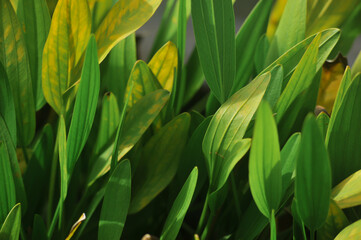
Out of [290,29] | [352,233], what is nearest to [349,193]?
[352,233]

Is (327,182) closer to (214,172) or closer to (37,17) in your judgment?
(214,172)

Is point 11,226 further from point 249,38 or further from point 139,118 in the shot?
point 249,38

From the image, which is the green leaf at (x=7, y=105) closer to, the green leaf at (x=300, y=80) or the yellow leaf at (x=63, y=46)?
the yellow leaf at (x=63, y=46)

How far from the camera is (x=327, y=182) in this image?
8.1 inches

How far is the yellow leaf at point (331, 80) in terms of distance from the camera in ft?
1.06

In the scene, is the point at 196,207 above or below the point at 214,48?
below

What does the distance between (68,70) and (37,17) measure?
0.04 m

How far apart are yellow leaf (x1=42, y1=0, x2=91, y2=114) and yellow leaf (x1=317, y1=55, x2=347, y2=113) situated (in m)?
0.16

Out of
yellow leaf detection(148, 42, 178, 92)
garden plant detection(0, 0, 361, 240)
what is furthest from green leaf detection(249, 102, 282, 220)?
yellow leaf detection(148, 42, 178, 92)

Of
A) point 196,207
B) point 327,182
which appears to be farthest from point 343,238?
point 196,207

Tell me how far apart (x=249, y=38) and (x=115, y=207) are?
0.16 m

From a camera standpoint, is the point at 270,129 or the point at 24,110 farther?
the point at 24,110

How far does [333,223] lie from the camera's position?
25 cm

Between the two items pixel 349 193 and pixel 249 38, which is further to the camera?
pixel 249 38
